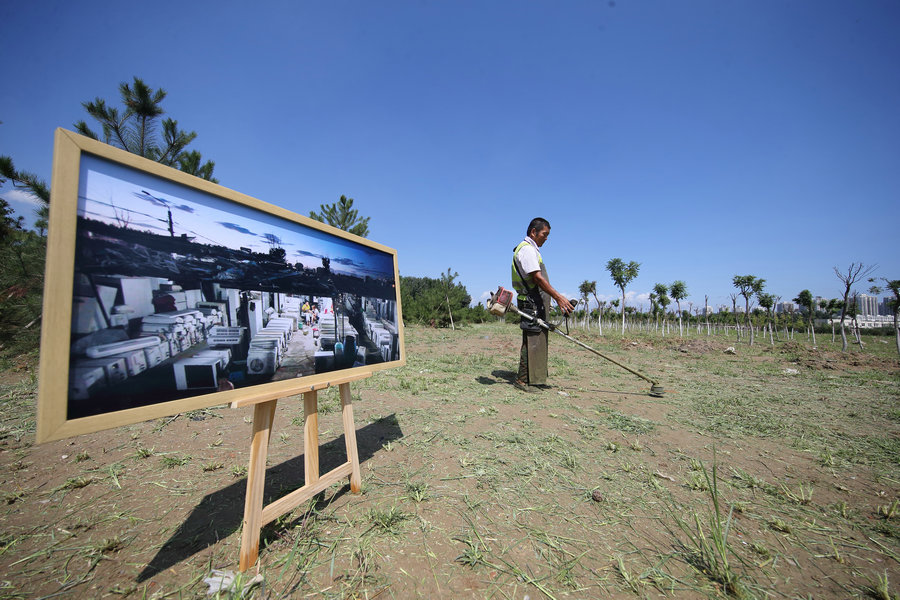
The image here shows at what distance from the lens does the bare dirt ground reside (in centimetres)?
143

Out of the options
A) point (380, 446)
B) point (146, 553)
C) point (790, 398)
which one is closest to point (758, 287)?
point (790, 398)

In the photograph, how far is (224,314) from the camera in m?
1.60

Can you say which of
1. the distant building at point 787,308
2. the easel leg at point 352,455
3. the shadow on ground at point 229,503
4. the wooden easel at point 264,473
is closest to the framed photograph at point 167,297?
the wooden easel at point 264,473

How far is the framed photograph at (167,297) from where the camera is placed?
1.13m

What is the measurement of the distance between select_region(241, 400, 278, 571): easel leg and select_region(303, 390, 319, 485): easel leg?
28 centimetres

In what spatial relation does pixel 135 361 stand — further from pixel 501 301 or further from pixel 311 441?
pixel 501 301

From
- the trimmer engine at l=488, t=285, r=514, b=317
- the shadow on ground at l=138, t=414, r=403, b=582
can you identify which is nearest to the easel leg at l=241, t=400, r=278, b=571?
the shadow on ground at l=138, t=414, r=403, b=582

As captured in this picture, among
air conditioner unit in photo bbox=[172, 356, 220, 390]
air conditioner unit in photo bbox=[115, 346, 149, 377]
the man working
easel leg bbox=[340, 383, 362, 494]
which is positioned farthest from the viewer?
the man working

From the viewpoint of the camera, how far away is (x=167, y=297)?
1401 millimetres

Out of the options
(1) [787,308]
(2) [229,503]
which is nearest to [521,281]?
(2) [229,503]

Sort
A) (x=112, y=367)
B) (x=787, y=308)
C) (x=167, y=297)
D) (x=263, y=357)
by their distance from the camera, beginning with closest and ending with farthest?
(x=112, y=367) < (x=167, y=297) < (x=263, y=357) < (x=787, y=308)

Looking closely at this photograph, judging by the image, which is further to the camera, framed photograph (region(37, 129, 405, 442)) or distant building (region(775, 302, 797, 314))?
distant building (region(775, 302, 797, 314))

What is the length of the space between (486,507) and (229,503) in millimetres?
1691

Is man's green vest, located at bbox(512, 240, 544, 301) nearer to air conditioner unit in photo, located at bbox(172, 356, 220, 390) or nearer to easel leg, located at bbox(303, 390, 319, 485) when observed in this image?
easel leg, located at bbox(303, 390, 319, 485)
